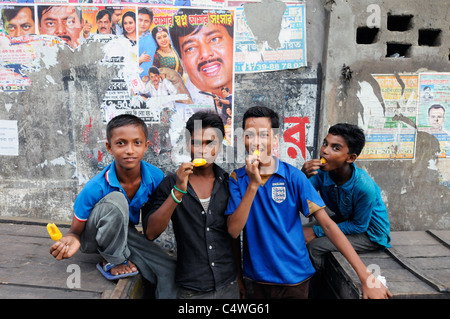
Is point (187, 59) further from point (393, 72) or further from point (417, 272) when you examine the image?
point (417, 272)

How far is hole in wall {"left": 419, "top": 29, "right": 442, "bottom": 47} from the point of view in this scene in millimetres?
3295

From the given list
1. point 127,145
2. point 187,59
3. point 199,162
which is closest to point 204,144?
point 199,162

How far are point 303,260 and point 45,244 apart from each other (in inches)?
84.8

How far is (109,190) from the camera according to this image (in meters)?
2.16

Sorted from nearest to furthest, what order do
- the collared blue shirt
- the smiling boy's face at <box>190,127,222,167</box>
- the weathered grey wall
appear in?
1. the smiling boy's face at <box>190,127,222,167</box>
2. the collared blue shirt
3. the weathered grey wall

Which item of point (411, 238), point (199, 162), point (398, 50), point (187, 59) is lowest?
point (411, 238)

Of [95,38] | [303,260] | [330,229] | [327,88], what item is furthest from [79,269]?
[327,88]

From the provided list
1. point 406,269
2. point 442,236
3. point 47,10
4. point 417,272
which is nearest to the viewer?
point 417,272

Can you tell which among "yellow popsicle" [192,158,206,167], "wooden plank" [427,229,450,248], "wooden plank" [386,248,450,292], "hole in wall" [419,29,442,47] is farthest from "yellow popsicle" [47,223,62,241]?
"hole in wall" [419,29,442,47]

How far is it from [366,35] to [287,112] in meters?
1.22

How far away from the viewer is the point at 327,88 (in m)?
3.20

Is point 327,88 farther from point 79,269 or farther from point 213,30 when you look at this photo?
point 79,269

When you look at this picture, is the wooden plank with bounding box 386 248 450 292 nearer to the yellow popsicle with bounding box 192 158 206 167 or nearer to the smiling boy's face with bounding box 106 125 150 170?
the yellow popsicle with bounding box 192 158 206 167

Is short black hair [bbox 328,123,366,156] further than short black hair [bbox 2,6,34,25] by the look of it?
No
